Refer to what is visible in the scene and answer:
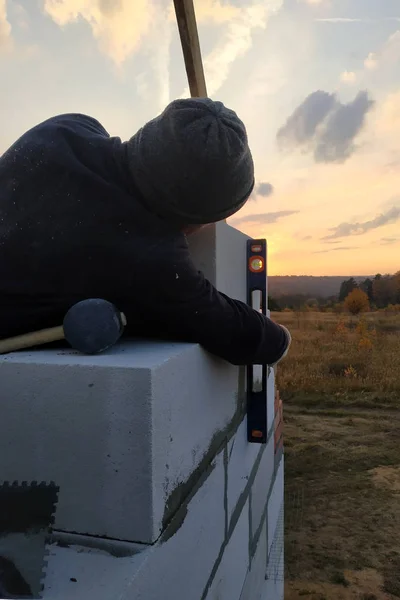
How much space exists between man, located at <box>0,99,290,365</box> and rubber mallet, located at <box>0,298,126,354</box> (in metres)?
0.07

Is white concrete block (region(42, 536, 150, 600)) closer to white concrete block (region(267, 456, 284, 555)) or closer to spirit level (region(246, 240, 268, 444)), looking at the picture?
spirit level (region(246, 240, 268, 444))

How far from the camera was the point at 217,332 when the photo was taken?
42.6 inches

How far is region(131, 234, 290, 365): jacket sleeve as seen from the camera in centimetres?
100

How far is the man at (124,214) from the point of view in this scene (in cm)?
98

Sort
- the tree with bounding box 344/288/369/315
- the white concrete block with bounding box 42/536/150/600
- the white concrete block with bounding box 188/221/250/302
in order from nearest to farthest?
the white concrete block with bounding box 42/536/150/600 < the white concrete block with bounding box 188/221/250/302 < the tree with bounding box 344/288/369/315

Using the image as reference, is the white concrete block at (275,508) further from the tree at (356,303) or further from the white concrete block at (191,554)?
the tree at (356,303)

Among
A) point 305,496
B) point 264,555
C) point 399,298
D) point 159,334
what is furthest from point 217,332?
point 399,298

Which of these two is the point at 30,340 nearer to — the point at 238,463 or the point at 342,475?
the point at 238,463

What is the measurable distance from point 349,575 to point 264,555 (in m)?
1.05

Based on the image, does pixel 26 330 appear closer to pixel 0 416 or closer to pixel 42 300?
pixel 42 300

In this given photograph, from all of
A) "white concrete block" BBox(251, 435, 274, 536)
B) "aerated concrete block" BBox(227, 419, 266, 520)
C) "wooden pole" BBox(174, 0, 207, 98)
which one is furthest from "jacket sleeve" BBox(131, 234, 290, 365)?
"wooden pole" BBox(174, 0, 207, 98)

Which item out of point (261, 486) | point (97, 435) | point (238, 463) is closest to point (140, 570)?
point (97, 435)

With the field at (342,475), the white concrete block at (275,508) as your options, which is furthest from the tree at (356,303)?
the white concrete block at (275,508)

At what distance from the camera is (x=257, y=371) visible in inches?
69.9
